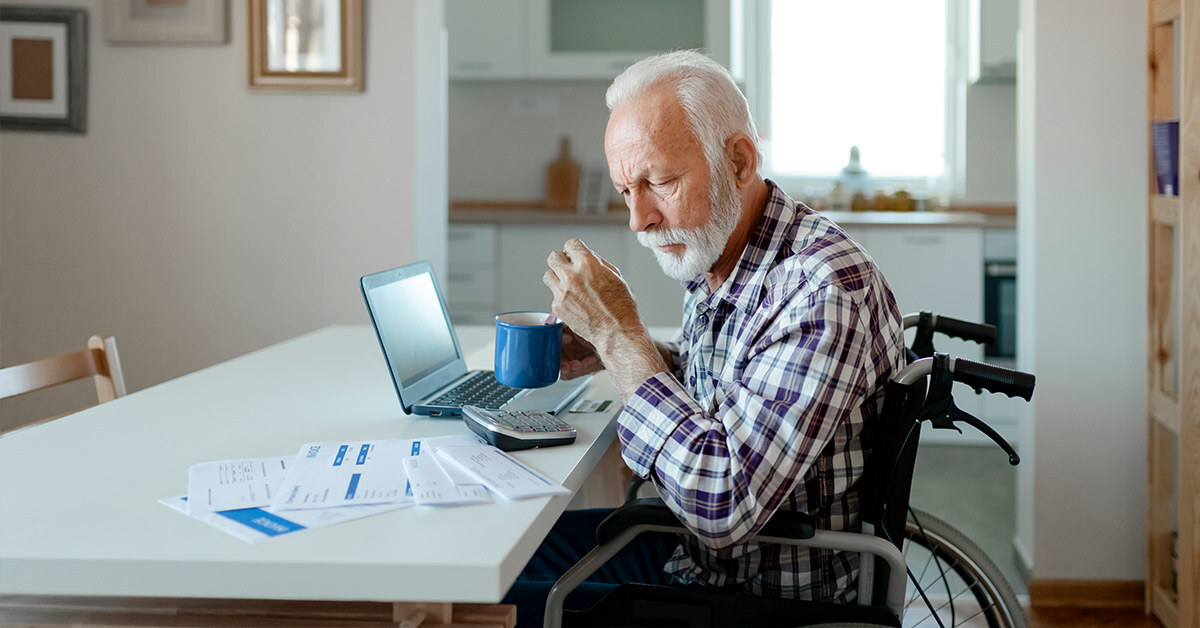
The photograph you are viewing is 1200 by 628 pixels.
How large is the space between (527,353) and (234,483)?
0.46 meters

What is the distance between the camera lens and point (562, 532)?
1711 mm

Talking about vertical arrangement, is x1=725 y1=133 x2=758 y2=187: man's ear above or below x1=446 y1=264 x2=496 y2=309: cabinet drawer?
above

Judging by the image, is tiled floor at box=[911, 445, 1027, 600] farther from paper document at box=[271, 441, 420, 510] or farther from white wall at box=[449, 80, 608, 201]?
white wall at box=[449, 80, 608, 201]

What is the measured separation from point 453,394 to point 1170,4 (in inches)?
73.4

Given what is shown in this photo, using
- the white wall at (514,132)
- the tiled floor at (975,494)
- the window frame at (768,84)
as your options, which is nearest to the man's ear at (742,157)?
the tiled floor at (975,494)

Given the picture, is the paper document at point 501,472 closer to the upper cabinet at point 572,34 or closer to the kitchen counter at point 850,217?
the kitchen counter at point 850,217

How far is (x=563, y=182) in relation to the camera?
536 cm

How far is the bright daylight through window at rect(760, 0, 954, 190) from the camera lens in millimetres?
5219

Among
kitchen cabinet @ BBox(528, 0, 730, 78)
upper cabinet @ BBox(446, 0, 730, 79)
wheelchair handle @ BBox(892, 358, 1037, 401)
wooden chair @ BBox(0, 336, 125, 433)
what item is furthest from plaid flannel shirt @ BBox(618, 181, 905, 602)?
kitchen cabinet @ BBox(528, 0, 730, 78)

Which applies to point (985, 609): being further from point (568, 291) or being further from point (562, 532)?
point (568, 291)

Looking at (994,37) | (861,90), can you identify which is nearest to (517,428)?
(994,37)

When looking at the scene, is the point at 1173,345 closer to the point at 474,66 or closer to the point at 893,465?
the point at 893,465

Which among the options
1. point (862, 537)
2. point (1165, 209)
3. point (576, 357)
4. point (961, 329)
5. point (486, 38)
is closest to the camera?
point (862, 537)

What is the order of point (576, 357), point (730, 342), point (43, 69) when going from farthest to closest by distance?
1. point (43, 69)
2. point (576, 357)
3. point (730, 342)
